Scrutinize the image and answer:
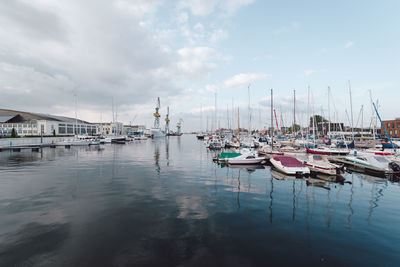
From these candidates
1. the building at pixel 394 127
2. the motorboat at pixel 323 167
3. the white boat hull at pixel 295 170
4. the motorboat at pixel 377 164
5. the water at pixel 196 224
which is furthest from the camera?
the building at pixel 394 127

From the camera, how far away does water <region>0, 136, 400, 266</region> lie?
7539 millimetres

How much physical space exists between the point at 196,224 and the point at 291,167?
60.2ft

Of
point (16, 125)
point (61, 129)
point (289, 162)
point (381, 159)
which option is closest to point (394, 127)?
point (381, 159)

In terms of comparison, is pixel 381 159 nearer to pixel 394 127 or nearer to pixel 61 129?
pixel 394 127

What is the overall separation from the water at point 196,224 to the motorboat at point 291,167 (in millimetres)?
3990

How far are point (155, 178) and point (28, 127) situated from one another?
155 metres

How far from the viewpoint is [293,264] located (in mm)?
7191

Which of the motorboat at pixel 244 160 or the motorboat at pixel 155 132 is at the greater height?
the motorboat at pixel 155 132

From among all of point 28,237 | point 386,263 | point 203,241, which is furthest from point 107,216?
Result: point 386,263

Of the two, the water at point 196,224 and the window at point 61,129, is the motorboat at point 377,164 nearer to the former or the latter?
the water at point 196,224

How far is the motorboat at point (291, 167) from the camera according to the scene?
74.3 feet

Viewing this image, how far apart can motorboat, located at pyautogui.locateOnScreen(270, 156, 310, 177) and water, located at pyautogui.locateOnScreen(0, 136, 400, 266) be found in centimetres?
399

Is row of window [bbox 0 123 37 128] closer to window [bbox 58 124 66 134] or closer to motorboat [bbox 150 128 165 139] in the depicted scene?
window [bbox 58 124 66 134]

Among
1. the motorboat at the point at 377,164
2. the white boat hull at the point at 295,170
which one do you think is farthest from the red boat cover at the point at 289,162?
the motorboat at the point at 377,164
